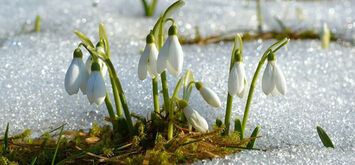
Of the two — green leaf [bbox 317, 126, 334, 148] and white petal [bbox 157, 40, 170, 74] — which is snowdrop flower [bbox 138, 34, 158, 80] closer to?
white petal [bbox 157, 40, 170, 74]

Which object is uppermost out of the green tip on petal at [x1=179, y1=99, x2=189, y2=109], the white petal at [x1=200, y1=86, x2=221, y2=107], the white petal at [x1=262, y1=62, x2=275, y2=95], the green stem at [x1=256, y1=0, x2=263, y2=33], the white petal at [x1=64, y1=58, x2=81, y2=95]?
the green stem at [x1=256, y1=0, x2=263, y2=33]

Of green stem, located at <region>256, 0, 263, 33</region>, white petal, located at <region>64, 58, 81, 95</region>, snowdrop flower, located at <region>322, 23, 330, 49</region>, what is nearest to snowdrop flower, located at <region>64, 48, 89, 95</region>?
white petal, located at <region>64, 58, 81, 95</region>

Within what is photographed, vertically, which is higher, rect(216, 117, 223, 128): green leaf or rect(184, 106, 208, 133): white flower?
rect(184, 106, 208, 133): white flower

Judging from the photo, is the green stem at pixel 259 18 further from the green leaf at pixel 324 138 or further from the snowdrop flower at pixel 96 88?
the snowdrop flower at pixel 96 88

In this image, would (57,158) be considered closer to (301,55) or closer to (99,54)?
(99,54)

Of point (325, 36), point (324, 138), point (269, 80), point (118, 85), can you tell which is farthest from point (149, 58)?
point (325, 36)

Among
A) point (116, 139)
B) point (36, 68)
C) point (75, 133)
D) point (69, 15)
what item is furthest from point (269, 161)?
point (69, 15)

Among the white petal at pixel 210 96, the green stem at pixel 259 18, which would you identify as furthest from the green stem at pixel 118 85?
the green stem at pixel 259 18
